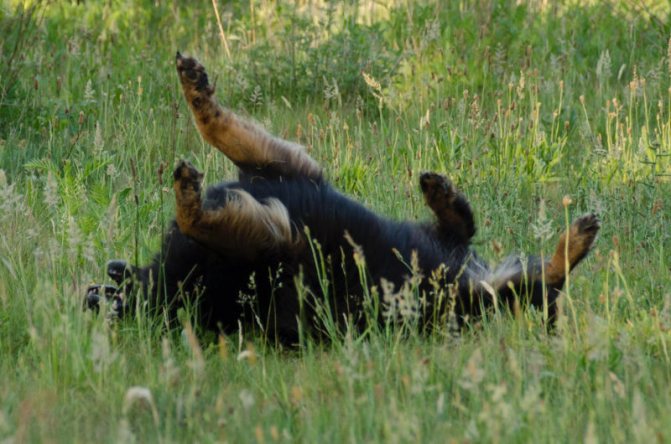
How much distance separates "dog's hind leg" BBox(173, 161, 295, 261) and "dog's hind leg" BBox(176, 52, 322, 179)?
1.66ft

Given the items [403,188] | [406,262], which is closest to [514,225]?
[403,188]

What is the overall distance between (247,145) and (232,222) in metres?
0.78

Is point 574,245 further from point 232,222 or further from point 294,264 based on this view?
point 232,222

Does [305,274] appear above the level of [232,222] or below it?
below

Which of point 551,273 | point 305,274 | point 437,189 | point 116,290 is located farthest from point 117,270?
point 551,273

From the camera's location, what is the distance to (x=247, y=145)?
4637 millimetres

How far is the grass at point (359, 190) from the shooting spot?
309 cm

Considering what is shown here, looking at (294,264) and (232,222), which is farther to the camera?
(294,264)

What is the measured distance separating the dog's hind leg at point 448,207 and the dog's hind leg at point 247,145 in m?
0.48

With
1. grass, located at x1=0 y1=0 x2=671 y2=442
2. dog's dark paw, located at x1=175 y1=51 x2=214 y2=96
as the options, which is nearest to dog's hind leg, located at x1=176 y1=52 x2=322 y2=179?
dog's dark paw, located at x1=175 y1=51 x2=214 y2=96

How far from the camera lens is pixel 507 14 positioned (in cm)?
861

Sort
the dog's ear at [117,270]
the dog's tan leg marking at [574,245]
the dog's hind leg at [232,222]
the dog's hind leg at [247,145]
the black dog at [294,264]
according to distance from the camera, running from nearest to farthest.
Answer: the dog's hind leg at [232,222], the black dog at [294,264], the dog's tan leg marking at [574,245], the dog's ear at [117,270], the dog's hind leg at [247,145]

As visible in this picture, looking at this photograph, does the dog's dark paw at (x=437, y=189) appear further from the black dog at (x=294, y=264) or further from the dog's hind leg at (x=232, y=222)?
the dog's hind leg at (x=232, y=222)

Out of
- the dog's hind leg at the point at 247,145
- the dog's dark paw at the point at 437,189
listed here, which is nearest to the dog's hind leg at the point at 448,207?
the dog's dark paw at the point at 437,189
